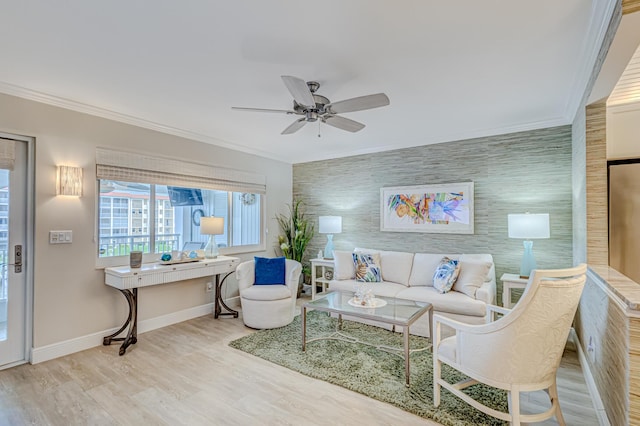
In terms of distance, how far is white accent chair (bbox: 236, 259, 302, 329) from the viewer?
372cm

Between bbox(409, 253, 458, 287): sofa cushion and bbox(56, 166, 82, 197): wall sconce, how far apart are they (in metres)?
3.96

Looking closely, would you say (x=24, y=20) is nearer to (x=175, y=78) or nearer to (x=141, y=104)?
(x=175, y=78)

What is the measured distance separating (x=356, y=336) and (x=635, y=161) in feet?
10.6

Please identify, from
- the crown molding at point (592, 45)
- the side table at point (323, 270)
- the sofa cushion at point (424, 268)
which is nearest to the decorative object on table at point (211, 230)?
the side table at point (323, 270)

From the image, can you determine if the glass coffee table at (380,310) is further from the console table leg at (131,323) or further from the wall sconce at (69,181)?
the wall sconce at (69,181)

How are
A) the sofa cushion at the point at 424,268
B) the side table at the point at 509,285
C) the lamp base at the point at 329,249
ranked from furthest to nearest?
1. the lamp base at the point at 329,249
2. the sofa cushion at the point at 424,268
3. the side table at the point at 509,285

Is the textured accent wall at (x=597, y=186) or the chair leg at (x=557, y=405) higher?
the textured accent wall at (x=597, y=186)

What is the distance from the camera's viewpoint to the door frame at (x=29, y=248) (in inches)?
115

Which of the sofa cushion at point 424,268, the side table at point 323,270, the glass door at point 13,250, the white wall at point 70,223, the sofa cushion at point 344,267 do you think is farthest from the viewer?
the side table at point 323,270

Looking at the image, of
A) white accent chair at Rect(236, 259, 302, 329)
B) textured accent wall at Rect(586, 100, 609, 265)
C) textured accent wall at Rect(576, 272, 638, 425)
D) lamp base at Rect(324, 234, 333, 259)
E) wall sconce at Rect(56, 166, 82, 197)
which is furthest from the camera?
lamp base at Rect(324, 234, 333, 259)

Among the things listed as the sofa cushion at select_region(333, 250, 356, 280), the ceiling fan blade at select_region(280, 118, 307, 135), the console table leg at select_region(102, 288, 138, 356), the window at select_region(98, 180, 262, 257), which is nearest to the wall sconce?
the window at select_region(98, 180, 262, 257)

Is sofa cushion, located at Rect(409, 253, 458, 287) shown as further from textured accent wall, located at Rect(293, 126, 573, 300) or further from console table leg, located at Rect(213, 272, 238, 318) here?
console table leg, located at Rect(213, 272, 238, 318)

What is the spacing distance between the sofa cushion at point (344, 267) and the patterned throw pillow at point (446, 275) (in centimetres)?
113

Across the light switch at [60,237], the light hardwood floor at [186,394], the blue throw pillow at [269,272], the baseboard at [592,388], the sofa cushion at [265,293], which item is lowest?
the light hardwood floor at [186,394]
